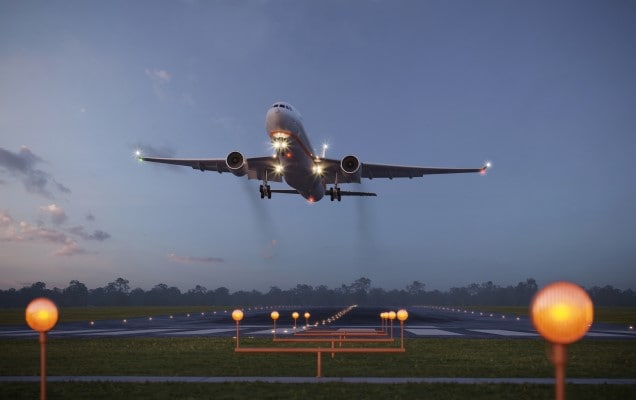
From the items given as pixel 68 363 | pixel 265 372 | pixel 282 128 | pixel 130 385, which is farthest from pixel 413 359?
pixel 282 128

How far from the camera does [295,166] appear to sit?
106 ft

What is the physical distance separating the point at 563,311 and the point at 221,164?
A: 111 feet

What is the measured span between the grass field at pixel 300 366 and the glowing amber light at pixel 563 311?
7129mm

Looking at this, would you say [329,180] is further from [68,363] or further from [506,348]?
[68,363]

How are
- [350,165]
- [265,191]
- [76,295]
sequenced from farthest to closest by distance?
[76,295] → [265,191] → [350,165]

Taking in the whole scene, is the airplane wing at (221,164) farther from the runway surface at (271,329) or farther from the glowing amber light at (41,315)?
the glowing amber light at (41,315)

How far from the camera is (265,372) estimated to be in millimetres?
14969

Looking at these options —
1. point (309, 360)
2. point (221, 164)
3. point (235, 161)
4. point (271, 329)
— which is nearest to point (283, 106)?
point (235, 161)

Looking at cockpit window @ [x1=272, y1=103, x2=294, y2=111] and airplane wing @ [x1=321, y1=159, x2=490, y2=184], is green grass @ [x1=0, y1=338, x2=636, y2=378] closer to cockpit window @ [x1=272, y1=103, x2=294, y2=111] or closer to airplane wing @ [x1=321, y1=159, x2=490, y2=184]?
cockpit window @ [x1=272, y1=103, x2=294, y2=111]

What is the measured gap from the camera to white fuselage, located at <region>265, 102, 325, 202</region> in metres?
30.1

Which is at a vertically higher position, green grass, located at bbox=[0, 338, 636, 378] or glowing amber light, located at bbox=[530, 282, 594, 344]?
glowing amber light, located at bbox=[530, 282, 594, 344]

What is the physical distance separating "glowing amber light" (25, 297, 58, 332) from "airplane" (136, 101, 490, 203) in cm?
2277

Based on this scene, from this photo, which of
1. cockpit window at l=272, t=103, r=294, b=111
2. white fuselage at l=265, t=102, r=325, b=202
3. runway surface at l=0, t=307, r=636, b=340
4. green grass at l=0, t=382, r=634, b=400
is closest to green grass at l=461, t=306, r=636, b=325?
runway surface at l=0, t=307, r=636, b=340

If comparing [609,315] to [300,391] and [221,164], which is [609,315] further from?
[300,391]
